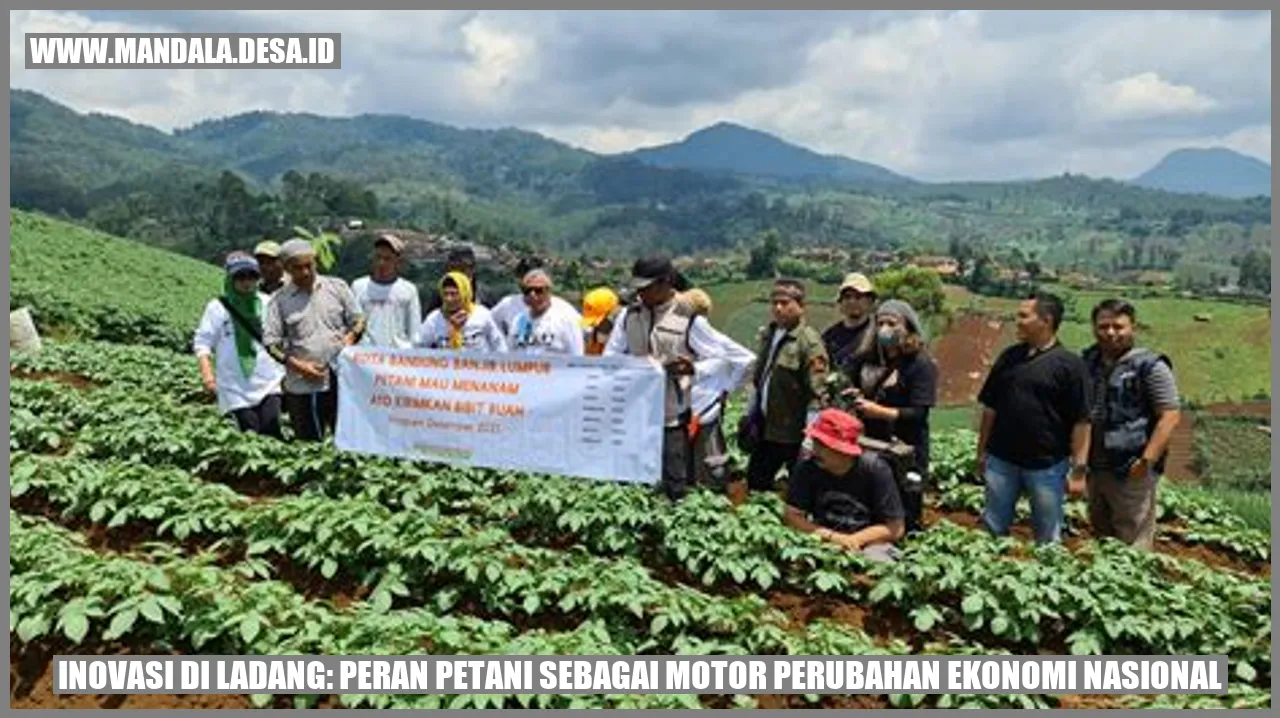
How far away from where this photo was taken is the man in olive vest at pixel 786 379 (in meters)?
7.80

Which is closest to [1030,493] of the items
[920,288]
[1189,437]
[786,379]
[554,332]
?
[786,379]

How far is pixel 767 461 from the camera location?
845cm

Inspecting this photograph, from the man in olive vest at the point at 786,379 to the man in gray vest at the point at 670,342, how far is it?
1.73 feet

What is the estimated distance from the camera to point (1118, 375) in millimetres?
7375

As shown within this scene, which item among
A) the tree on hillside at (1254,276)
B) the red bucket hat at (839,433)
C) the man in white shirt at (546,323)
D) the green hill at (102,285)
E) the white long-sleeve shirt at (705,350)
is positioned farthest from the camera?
the tree on hillside at (1254,276)

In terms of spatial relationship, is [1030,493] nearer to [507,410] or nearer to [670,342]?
[670,342]

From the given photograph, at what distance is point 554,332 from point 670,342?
3.31 feet

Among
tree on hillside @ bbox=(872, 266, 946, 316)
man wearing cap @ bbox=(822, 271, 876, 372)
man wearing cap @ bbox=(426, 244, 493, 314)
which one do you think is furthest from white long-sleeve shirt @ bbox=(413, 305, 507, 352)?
tree on hillside @ bbox=(872, 266, 946, 316)

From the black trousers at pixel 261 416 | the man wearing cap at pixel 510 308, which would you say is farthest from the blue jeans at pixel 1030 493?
the black trousers at pixel 261 416
